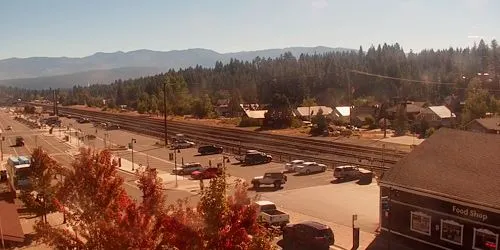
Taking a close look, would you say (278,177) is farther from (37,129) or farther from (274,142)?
(37,129)

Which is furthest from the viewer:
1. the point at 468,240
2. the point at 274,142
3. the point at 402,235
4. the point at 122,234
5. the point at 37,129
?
the point at 37,129

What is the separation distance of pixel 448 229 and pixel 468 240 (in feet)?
2.83

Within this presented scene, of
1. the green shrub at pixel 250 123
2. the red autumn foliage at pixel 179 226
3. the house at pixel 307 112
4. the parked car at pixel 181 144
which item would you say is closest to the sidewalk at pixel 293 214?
the parked car at pixel 181 144

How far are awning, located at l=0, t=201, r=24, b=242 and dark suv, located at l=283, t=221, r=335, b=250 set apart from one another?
10.9m

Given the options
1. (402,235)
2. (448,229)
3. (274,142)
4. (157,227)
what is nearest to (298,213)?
(402,235)

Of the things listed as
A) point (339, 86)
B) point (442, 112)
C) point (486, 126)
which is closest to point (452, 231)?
point (486, 126)

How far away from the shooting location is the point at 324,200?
29797mm

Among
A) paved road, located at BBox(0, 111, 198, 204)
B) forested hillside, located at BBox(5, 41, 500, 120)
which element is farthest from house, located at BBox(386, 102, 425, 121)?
paved road, located at BBox(0, 111, 198, 204)

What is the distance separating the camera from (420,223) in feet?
67.6

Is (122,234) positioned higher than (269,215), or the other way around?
(122,234)

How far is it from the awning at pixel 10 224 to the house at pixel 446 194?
50.4ft

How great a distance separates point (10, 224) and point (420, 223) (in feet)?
56.3

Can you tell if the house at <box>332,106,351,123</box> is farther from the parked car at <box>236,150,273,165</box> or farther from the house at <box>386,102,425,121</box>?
the parked car at <box>236,150,273,165</box>

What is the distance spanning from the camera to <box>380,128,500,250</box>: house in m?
18.5
